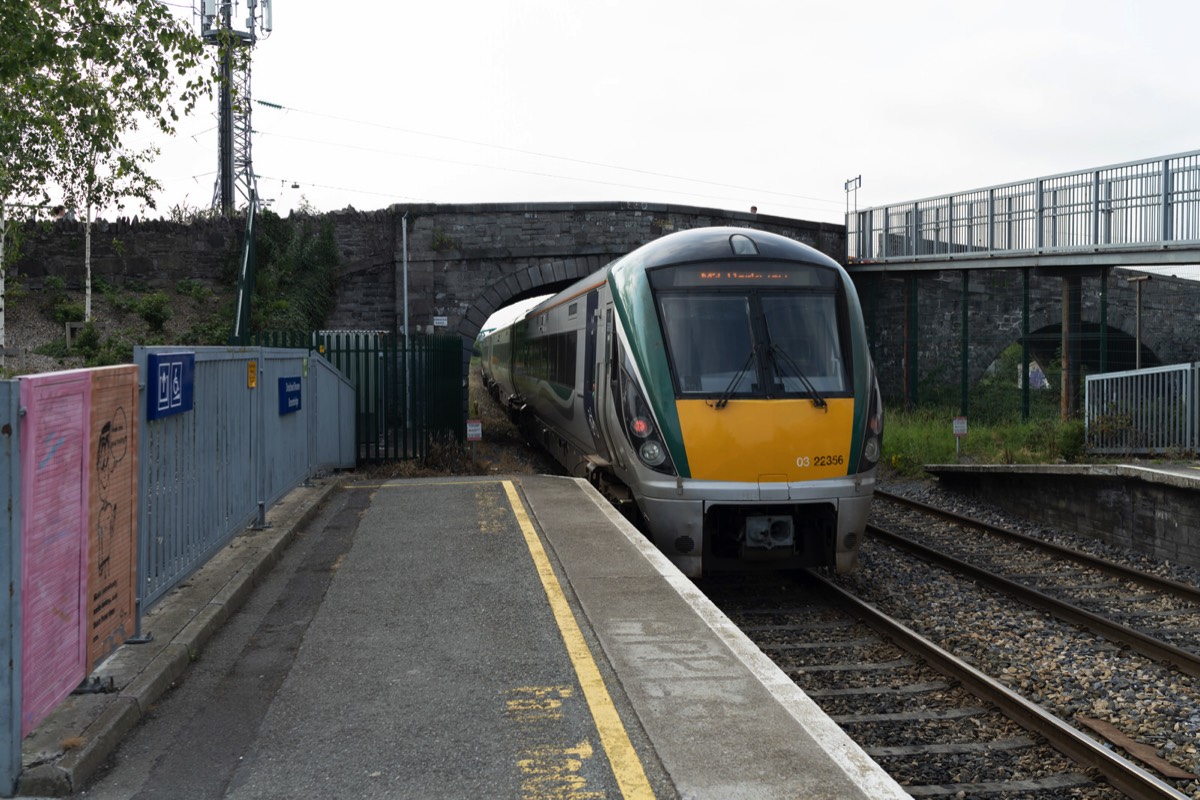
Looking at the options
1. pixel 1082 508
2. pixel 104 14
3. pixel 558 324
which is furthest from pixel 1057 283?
pixel 104 14

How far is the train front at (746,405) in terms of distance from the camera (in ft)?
28.4

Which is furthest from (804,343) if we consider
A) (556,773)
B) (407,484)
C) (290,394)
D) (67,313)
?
(67,313)

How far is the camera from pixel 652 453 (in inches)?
346

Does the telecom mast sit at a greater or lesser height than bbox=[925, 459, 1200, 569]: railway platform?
greater

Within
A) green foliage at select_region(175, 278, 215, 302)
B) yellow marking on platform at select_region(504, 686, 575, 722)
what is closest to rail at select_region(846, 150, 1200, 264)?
yellow marking on platform at select_region(504, 686, 575, 722)

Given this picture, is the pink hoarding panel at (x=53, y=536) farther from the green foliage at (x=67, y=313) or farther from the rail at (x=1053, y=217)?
the green foliage at (x=67, y=313)

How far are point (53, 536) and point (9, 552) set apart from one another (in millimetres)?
425

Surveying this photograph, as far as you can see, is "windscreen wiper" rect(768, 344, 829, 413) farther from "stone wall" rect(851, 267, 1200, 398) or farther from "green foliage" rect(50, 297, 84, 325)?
"green foliage" rect(50, 297, 84, 325)

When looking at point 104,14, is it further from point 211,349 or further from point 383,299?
point 383,299

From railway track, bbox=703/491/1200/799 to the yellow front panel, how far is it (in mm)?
1138

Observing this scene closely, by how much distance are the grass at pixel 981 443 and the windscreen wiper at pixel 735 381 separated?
26.9ft

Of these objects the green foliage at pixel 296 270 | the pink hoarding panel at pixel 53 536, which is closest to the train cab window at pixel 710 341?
the pink hoarding panel at pixel 53 536

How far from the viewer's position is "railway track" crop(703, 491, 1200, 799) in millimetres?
5371

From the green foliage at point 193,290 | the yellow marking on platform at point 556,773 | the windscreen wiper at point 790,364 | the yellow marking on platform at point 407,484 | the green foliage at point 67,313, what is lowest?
the yellow marking on platform at point 556,773
